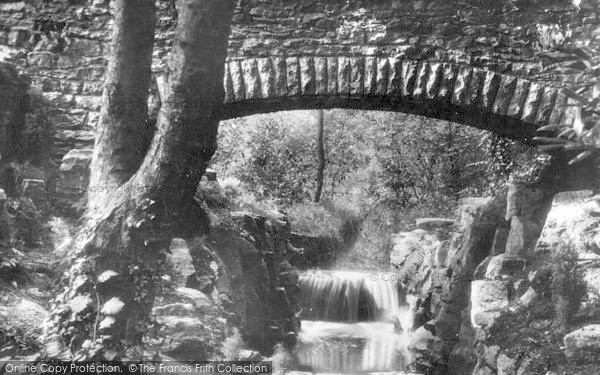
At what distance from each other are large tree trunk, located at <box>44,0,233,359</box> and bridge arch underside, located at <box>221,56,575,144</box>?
1.59m

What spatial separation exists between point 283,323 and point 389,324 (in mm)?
4047

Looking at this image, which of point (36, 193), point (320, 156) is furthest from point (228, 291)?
point (320, 156)

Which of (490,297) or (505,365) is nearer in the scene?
(505,365)

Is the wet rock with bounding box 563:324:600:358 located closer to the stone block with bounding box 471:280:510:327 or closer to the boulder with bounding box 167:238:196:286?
the stone block with bounding box 471:280:510:327

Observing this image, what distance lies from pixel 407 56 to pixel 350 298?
7462 millimetres

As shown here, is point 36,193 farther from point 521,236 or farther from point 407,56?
point 521,236

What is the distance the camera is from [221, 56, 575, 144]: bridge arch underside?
19.0 feet

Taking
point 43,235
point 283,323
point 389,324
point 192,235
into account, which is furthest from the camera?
point 389,324

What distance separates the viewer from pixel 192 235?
4641mm

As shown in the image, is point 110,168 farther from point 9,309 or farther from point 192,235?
point 9,309

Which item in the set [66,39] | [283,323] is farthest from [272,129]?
[66,39]

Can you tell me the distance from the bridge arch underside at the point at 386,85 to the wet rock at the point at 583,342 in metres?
2.01

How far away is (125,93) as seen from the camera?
4.75 m

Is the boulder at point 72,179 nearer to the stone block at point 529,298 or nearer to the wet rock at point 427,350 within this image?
the stone block at point 529,298
